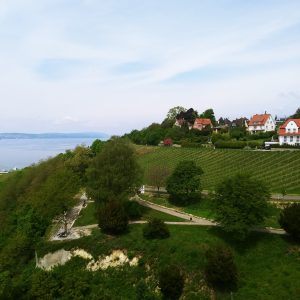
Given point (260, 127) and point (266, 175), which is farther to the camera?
point (260, 127)

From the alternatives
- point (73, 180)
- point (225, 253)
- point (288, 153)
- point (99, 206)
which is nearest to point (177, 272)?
point (225, 253)

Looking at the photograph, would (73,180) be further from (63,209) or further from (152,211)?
(152,211)

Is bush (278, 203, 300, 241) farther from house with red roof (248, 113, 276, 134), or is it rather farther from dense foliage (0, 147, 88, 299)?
house with red roof (248, 113, 276, 134)

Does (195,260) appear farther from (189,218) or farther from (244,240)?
(189,218)

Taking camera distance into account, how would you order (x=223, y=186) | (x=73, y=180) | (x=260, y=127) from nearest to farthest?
(x=223, y=186), (x=73, y=180), (x=260, y=127)

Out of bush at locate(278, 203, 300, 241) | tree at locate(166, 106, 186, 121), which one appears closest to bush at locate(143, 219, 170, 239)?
bush at locate(278, 203, 300, 241)

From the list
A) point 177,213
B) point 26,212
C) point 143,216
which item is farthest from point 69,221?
point 177,213

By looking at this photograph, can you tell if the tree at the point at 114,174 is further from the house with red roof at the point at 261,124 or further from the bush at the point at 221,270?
the house with red roof at the point at 261,124
